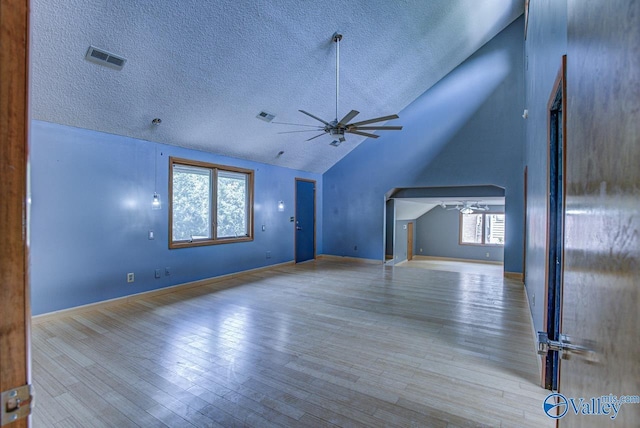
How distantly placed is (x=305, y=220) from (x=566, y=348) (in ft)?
24.3

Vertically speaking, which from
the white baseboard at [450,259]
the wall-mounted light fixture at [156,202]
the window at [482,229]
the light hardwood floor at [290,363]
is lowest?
the white baseboard at [450,259]

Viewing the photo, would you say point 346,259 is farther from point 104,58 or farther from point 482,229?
point 104,58

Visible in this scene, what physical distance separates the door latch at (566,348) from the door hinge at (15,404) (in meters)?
1.17

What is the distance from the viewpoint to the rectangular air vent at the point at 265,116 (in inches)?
204

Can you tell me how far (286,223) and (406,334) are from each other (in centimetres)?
472

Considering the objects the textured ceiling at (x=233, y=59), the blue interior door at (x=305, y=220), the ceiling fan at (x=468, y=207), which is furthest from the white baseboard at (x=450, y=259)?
the textured ceiling at (x=233, y=59)

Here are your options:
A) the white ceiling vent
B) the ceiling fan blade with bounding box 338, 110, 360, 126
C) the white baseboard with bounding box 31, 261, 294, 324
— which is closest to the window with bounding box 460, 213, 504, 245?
the white baseboard with bounding box 31, 261, 294, 324

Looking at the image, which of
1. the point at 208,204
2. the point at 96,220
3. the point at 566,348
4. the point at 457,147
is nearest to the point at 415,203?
the point at 457,147

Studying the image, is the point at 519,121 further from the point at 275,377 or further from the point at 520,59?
the point at 275,377

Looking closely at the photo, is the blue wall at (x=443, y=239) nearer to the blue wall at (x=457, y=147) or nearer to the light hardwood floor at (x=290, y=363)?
the blue wall at (x=457, y=147)

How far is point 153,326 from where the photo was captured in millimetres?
3631

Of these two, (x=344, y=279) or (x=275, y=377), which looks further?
(x=344, y=279)

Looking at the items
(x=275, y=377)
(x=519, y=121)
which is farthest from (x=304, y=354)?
(x=519, y=121)

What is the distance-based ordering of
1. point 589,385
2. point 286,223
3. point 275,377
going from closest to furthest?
point 589,385
point 275,377
point 286,223
